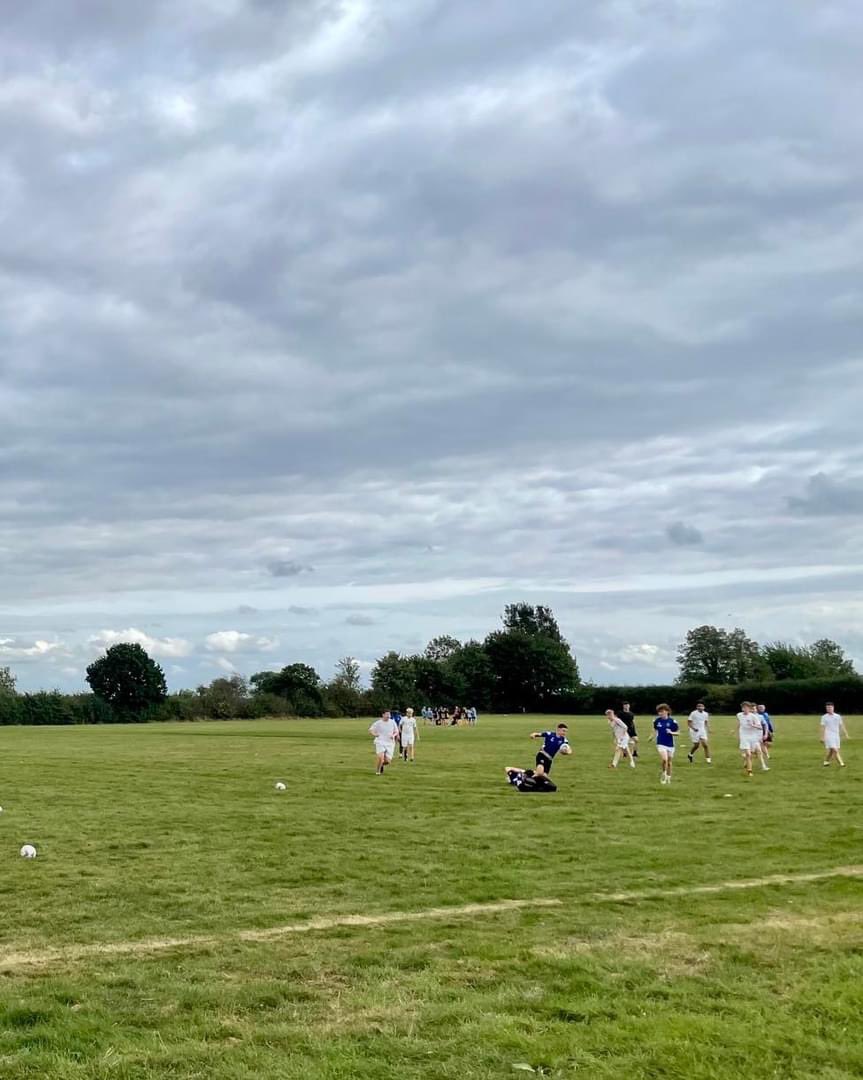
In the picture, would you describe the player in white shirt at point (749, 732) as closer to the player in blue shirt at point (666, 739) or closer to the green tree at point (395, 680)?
the player in blue shirt at point (666, 739)

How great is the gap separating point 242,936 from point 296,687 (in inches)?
5101

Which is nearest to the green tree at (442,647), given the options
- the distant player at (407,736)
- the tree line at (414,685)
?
the tree line at (414,685)

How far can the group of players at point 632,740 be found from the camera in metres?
24.0

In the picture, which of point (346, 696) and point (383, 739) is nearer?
point (383, 739)

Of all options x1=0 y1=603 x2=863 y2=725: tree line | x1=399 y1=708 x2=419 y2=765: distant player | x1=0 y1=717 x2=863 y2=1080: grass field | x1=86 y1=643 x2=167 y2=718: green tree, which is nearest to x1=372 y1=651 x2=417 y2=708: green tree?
x1=0 y1=603 x2=863 y2=725: tree line

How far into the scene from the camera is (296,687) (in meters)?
138

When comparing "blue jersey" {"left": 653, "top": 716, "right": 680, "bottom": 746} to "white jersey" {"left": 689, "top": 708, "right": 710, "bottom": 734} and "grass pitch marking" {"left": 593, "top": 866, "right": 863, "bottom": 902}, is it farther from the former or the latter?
"grass pitch marking" {"left": 593, "top": 866, "right": 863, "bottom": 902}

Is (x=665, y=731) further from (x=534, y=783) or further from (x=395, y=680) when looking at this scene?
(x=395, y=680)

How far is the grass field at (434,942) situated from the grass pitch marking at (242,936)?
41 mm

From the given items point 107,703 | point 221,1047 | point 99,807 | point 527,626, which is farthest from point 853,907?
point 527,626

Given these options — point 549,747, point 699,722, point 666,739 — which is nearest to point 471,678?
point 699,722

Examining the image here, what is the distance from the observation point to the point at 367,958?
9.09 metres

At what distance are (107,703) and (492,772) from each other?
362ft

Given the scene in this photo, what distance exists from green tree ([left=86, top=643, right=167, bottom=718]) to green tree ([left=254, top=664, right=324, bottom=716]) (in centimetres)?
1310
